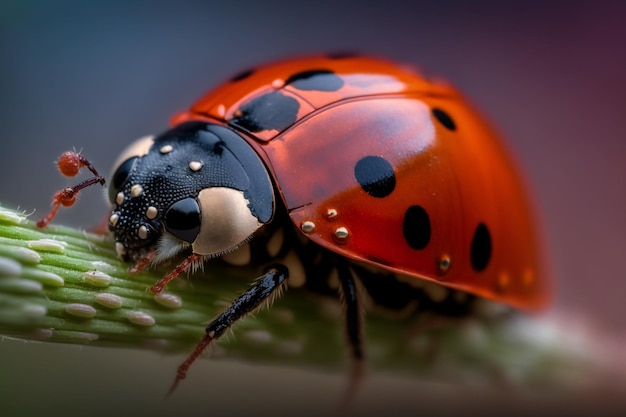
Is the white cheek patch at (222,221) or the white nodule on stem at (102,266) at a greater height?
the white cheek patch at (222,221)

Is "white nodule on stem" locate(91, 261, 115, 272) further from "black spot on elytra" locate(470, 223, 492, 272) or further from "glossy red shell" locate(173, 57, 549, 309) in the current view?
"black spot on elytra" locate(470, 223, 492, 272)

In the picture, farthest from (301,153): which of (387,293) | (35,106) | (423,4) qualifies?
(423,4)

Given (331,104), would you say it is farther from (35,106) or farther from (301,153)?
(35,106)

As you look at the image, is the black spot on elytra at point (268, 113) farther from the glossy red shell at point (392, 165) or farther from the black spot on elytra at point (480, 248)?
the black spot on elytra at point (480, 248)

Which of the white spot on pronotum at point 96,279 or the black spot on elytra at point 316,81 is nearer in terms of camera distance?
the white spot on pronotum at point 96,279

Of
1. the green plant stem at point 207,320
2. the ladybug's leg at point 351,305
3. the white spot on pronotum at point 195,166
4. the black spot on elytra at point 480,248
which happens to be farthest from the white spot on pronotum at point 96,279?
the black spot on elytra at point 480,248

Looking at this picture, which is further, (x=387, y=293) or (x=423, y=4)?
(x=423, y=4)

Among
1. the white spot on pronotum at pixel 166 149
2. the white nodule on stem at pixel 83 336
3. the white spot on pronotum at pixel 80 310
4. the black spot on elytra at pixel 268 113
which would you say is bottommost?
the white nodule on stem at pixel 83 336

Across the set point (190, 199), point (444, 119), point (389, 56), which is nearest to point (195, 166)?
point (190, 199)

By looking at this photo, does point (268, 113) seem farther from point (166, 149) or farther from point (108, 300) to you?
point (108, 300)
